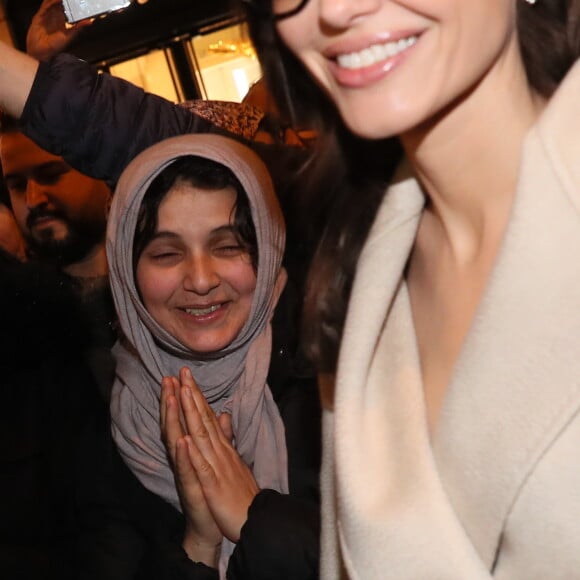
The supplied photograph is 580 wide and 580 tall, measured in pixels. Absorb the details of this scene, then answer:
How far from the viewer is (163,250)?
6.42 ft

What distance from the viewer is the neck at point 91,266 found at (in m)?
2.48

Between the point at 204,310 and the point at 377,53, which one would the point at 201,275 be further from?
the point at 377,53

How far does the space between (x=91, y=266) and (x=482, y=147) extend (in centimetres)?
170

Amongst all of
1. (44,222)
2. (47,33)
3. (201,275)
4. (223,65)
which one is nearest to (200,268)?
(201,275)

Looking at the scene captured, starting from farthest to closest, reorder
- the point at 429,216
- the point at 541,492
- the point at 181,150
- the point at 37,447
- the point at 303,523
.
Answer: the point at 37,447 < the point at 181,150 < the point at 303,523 < the point at 429,216 < the point at 541,492

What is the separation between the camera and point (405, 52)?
0.89m

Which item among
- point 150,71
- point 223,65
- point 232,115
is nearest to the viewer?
point 232,115

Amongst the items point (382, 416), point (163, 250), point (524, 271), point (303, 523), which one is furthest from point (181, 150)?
point (524, 271)

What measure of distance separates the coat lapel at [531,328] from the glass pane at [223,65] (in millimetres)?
4230

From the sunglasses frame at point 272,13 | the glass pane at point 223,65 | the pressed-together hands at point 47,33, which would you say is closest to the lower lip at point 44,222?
the pressed-together hands at point 47,33

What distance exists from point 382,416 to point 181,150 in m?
0.98

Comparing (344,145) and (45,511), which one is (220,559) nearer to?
(45,511)

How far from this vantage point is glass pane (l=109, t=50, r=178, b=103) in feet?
17.6

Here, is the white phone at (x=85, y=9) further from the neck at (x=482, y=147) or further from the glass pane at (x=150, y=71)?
the glass pane at (x=150, y=71)
